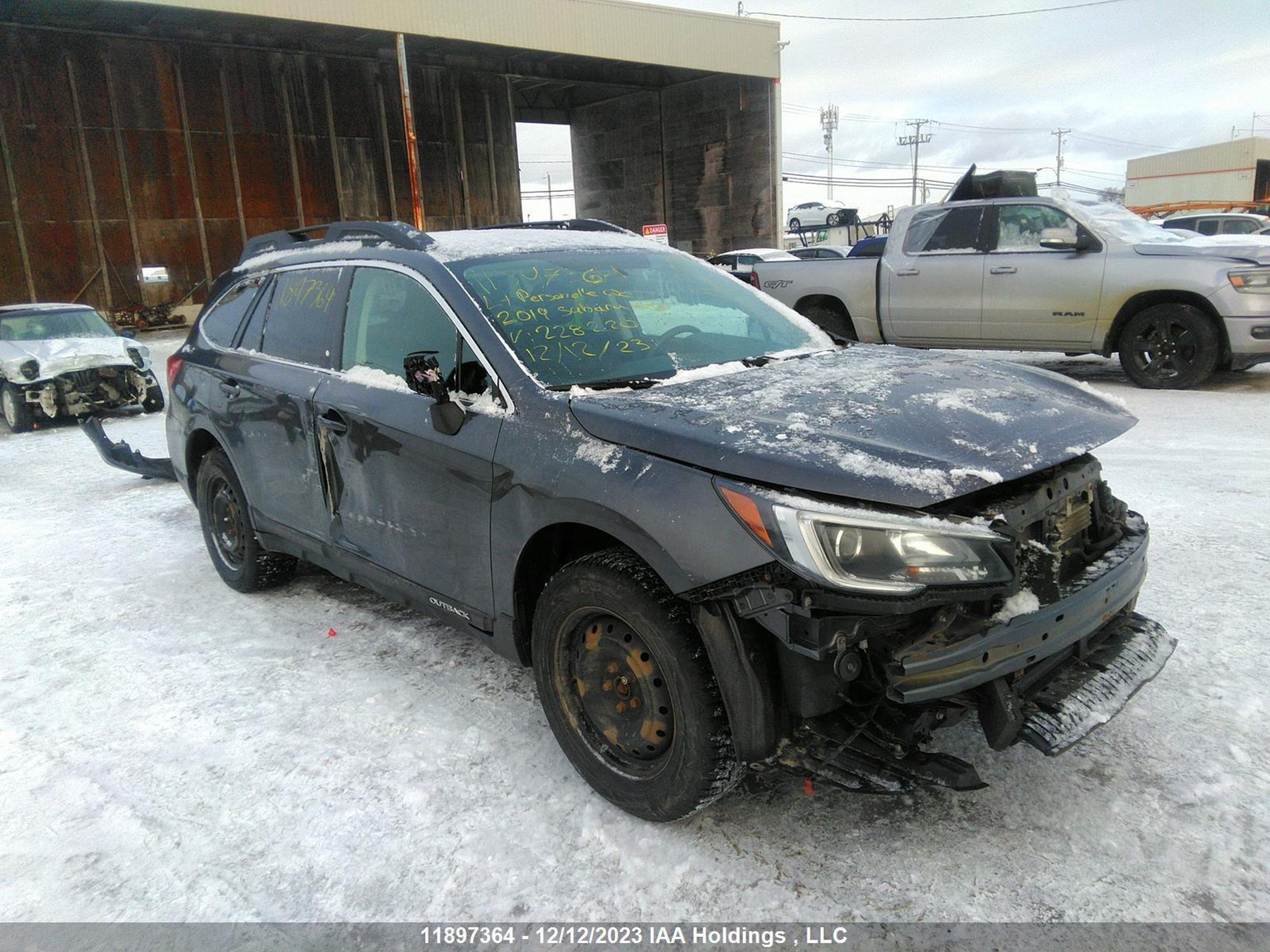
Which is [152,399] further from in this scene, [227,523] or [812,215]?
[812,215]

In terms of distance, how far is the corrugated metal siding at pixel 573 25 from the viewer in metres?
19.5

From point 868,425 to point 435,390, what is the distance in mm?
1413

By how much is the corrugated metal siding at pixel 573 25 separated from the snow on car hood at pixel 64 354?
10.8 m

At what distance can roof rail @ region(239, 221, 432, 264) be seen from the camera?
3.57m

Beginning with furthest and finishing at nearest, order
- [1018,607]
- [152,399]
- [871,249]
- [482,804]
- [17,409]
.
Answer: [152,399] → [17,409] → [871,249] → [482,804] → [1018,607]

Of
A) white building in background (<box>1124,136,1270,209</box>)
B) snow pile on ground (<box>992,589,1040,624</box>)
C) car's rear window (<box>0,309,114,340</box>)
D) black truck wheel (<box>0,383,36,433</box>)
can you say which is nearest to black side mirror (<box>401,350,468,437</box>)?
snow pile on ground (<box>992,589,1040,624</box>)

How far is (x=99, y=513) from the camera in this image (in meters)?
6.57

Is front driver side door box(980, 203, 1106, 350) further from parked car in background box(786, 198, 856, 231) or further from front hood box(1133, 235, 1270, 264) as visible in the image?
parked car in background box(786, 198, 856, 231)

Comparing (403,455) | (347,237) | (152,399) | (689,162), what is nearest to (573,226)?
(347,237)

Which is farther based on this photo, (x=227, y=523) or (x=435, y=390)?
(x=227, y=523)

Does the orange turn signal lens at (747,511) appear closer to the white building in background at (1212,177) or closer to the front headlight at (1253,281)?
the front headlight at (1253,281)

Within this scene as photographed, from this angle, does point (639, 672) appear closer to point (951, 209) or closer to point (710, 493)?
point (710, 493)

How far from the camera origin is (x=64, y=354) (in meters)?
11.0

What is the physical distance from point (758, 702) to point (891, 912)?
61 centimetres
